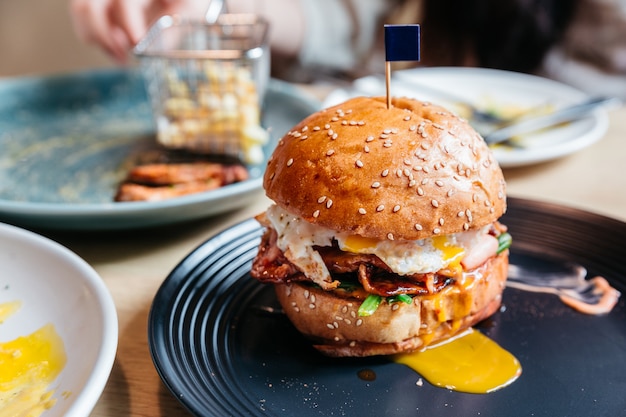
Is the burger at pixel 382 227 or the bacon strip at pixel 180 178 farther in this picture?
the bacon strip at pixel 180 178

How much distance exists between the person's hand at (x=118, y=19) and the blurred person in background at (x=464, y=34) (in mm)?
28

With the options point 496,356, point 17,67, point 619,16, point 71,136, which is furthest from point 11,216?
point 17,67

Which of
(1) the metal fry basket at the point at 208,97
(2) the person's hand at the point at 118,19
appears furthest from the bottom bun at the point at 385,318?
(2) the person's hand at the point at 118,19

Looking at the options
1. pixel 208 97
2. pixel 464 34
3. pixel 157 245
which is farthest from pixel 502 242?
pixel 464 34

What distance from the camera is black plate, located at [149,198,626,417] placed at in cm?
123

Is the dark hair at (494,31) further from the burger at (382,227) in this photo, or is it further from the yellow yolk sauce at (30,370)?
the yellow yolk sauce at (30,370)

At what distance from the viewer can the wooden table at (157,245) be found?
4.26ft

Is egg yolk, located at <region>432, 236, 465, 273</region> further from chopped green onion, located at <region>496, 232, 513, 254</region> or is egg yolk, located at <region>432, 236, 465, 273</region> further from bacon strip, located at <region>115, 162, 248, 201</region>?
bacon strip, located at <region>115, 162, 248, 201</region>

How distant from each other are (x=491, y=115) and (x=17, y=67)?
14.6 feet

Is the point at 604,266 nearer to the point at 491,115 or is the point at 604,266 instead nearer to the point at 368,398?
the point at 368,398

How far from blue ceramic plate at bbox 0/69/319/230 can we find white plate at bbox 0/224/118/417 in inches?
9.4

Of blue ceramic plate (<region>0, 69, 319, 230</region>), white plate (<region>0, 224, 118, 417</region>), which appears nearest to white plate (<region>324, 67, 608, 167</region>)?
blue ceramic plate (<region>0, 69, 319, 230</region>)

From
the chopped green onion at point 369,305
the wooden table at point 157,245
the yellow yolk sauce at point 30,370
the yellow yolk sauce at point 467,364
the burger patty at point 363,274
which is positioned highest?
the burger patty at point 363,274

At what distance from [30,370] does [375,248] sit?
2.32 feet
